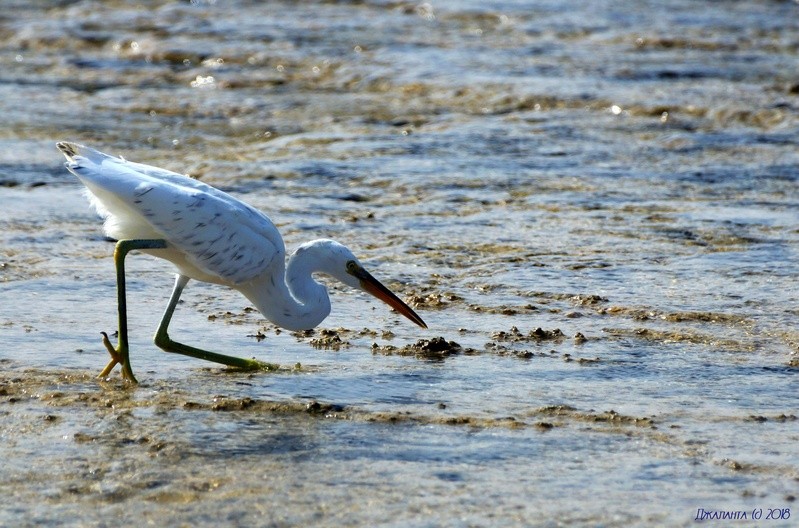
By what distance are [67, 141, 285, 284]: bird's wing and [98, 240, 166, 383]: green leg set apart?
3.4 inches

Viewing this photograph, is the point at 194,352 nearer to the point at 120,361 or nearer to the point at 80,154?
the point at 120,361

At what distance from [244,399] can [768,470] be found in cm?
188

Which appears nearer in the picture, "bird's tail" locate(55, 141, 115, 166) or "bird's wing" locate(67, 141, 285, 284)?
"bird's wing" locate(67, 141, 285, 284)

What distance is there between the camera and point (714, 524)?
3680mm

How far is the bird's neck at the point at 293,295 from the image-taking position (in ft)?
17.2

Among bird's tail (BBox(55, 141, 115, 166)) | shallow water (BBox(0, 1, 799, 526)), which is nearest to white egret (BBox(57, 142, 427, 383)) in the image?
bird's tail (BBox(55, 141, 115, 166))

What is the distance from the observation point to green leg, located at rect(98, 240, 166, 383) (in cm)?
497

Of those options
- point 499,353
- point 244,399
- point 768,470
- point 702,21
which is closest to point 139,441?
point 244,399

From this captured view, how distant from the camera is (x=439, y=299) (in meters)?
6.14

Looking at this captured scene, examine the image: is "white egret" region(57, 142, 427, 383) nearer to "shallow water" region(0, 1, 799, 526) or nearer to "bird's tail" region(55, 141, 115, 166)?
"bird's tail" region(55, 141, 115, 166)

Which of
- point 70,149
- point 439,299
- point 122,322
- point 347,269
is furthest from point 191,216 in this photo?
point 439,299

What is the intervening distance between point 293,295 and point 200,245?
0.44 metres

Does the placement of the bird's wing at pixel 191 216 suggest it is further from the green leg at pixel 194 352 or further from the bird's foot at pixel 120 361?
the bird's foot at pixel 120 361

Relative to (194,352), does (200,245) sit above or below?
above
